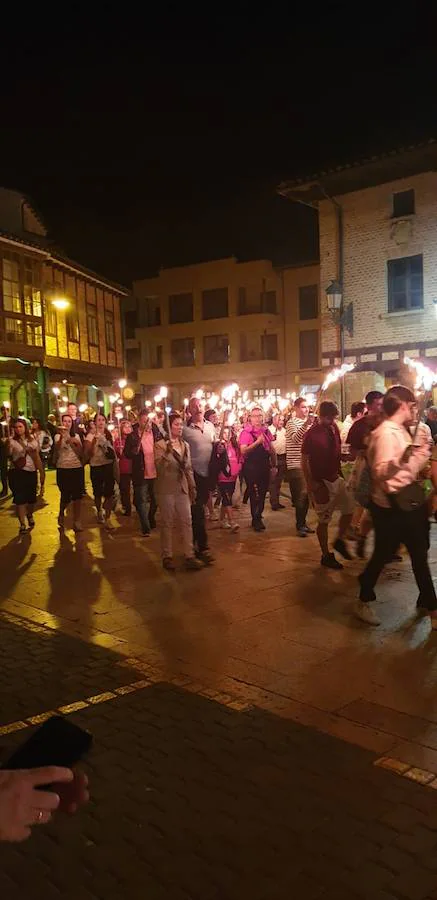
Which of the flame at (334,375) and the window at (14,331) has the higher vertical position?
the window at (14,331)

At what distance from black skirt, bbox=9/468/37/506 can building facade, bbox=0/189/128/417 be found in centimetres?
1558

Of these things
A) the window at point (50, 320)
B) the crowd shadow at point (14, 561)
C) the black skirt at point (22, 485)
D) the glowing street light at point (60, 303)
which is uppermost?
the glowing street light at point (60, 303)

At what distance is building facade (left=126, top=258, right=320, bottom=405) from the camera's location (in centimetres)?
4197

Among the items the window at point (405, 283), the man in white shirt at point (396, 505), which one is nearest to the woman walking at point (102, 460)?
the man in white shirt at point (396, 505)

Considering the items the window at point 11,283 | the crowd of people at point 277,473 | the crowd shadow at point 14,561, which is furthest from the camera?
the window at point 11,283

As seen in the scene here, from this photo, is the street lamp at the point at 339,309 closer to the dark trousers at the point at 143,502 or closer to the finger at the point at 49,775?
the dark trousers at the point at 143,502

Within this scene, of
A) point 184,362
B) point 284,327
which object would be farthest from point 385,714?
point 184,362

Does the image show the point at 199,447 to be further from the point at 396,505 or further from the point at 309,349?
the point at 309,349

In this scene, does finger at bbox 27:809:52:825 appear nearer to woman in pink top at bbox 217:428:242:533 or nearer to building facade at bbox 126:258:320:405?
woman in pink top at bbox 217:428:242:533

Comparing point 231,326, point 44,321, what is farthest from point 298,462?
point 231,326

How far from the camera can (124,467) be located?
12086mm

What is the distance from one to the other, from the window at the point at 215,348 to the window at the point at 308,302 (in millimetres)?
5431

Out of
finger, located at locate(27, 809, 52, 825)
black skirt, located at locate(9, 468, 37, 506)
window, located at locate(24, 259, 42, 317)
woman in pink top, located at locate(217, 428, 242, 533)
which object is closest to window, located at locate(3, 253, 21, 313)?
window, located at locate(24, 259, 42, 317)

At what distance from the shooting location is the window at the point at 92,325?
109 feet
